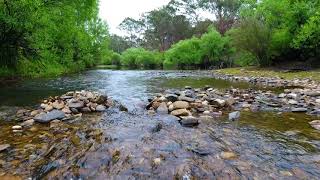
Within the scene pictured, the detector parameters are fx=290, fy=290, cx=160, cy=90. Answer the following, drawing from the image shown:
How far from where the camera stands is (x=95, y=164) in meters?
5.34

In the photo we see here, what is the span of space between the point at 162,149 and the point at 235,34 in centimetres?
3038

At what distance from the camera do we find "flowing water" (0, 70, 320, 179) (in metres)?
5.04

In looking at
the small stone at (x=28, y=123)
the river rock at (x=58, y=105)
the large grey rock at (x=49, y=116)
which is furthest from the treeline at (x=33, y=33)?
the small stone at (x=28, y=123)

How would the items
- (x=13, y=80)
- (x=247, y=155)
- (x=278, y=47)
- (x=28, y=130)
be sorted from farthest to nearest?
(x=278, y=47)
(x=13, y=80)
(x=28, y=130)
(x=247, y=155)

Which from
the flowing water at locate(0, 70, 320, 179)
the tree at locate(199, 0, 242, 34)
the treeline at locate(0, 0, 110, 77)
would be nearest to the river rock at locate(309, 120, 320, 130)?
the flowing water at locate(0, 70, 320, 179)

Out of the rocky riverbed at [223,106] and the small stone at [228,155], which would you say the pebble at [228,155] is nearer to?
the small stone at [228,155]

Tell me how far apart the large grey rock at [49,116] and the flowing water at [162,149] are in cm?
42

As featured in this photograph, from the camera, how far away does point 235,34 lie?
34156 mm

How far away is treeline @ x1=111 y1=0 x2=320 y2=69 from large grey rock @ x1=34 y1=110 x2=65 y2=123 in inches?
970

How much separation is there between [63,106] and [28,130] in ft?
8.01


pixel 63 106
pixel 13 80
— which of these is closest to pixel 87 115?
pixel 63 106

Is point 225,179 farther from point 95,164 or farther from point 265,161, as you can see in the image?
point 95,164

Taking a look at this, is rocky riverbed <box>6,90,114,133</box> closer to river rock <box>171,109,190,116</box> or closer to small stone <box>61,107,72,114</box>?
small stone <box>61,107,72,114</box>

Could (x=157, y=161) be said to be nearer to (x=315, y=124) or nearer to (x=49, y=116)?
(x=49, y=116)
